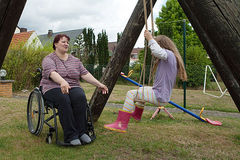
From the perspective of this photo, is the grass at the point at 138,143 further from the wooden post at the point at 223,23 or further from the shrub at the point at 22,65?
the shrub at the point at 22,65

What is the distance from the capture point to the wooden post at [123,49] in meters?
3.16

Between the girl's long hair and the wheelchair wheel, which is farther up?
the girl's long hair

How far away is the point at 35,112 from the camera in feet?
10.3

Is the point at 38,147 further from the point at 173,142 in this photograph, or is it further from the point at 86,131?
the point at 173,142

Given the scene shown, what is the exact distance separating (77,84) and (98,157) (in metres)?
1.02

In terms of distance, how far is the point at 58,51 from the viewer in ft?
10.1

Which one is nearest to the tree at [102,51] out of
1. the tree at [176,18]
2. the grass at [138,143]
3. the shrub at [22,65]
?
the tree at [176,18]

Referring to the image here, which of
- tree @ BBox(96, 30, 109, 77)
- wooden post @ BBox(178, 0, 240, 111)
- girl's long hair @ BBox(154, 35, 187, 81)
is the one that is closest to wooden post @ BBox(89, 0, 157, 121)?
girl's long hair @ BBox(154, 35, 187, 81)

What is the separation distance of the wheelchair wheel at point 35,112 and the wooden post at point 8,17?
2.76 ft

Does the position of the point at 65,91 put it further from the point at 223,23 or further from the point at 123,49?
the point at 223,23

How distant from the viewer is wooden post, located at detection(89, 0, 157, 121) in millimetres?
3160

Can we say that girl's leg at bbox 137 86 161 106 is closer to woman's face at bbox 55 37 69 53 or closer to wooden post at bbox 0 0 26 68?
woman's face at bbox 55 37 69 53

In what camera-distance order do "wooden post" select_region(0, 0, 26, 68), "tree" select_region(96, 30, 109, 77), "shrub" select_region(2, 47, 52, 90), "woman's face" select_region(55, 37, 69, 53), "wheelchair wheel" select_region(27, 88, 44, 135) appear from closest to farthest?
"wooden post" select_region(0, 0, 26, 68), "wheelchair wheel" select_region(27, 88, 44, 135), "woman's face" select_region(55, 37, 69, 53), "shrub" select_region(2, 47, 52, 90), "tree" select_region(96, 30, 109, 77)

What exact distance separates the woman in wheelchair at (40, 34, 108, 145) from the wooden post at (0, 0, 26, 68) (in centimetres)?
67
